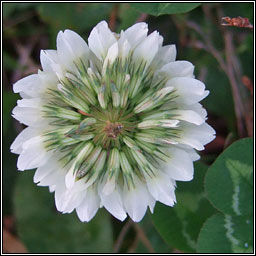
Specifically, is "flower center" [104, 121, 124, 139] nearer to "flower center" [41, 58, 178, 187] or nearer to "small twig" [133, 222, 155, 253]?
"flower center" [41, 58, 178, 187]

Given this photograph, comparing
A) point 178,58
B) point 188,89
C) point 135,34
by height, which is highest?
point 178,58

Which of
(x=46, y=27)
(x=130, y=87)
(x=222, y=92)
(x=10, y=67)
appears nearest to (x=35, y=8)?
(x=46, y=27)

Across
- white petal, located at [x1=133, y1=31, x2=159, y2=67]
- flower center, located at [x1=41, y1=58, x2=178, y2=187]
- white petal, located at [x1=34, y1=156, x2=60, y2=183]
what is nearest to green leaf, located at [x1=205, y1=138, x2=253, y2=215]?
flower center, located at [x1=41, y1=58, x2=178, y2=187]

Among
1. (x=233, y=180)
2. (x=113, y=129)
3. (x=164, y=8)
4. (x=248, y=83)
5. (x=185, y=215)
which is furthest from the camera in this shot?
(x=248, y=83)

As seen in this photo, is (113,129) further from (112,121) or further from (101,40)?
(101,40)

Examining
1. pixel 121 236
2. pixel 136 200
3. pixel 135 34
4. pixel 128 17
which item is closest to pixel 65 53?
pixel 135 34

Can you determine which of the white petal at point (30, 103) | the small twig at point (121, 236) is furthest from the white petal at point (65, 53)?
the small twig at point (121, 236)

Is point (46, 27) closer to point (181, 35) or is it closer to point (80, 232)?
point (181, 35)
